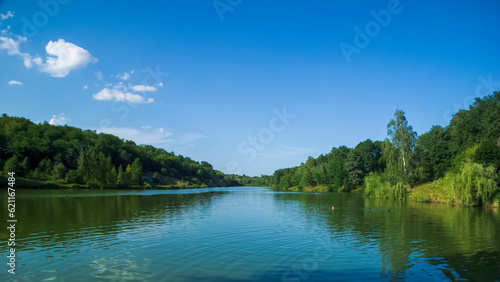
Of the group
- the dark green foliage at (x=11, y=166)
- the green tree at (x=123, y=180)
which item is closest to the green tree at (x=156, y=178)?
the green tree at (x=123, y=180)

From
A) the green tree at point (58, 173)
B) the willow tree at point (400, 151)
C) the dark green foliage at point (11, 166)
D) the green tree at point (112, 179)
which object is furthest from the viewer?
the green tree at point (112, 179)

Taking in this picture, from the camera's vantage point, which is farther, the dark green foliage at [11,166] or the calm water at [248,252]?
the dark green foliage at [11,166]

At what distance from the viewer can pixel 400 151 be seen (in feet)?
203

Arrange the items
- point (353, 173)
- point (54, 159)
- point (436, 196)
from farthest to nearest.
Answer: point (54, 159), point (353, 173), point (436, 196)

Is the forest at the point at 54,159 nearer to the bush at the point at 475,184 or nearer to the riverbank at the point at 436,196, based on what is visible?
the riverbank at the point at 436,196

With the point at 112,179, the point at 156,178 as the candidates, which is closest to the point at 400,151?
the point at 112,179

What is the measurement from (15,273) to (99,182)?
106 metres

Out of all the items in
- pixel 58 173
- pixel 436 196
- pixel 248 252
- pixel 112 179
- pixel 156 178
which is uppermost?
pixel 58 173

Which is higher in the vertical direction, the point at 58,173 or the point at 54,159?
the point at 54,159

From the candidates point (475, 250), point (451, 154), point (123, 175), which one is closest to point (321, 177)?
point (451, 154)

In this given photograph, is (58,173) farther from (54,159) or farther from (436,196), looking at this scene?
(436,196)

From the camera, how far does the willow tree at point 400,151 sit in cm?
6016

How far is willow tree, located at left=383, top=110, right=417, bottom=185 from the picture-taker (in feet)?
197

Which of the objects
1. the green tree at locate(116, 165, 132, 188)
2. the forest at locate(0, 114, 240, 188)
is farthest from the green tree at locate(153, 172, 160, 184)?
the green tree at locate(116, 165, 132, 188)
